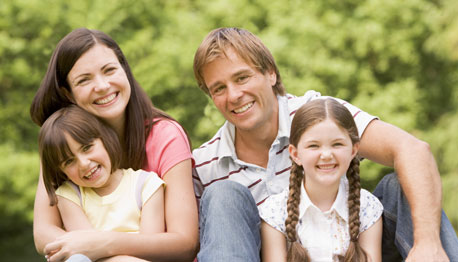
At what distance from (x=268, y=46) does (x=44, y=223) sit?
409cm

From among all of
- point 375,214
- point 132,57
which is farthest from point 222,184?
point 132,57

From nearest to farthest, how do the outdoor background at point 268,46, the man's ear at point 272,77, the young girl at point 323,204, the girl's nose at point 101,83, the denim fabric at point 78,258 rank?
the denim fabric at point 78,258 < the young girl at point 323,204 < the girl's nose at point 101,83 < the man's ear at point 272,77 < the outdoor background at point 268,46

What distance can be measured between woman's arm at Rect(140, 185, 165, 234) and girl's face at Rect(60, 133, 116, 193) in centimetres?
19

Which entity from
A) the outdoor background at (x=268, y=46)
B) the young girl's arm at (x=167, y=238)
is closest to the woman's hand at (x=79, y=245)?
the young girl's arm at (x=167, y=238)

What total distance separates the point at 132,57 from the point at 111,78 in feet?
12.8

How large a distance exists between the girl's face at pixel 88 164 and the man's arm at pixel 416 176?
1.03 metres

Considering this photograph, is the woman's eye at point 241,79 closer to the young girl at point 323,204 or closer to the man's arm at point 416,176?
the young girl at point 323,204

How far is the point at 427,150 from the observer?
2164 millimetres

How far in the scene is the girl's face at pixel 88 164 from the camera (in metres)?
2.12

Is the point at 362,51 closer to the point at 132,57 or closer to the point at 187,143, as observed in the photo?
the point at 132,57

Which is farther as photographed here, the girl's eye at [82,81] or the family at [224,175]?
the girl's eye at [82,81]

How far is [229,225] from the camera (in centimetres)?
199

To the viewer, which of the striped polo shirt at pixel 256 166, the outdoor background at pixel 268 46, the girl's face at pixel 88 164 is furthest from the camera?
the outdoor background at pixel 268 46

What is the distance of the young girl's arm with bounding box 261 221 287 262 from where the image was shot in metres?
2.05
